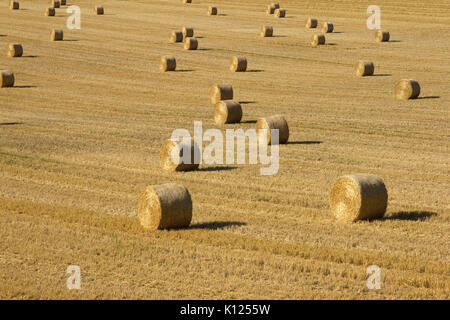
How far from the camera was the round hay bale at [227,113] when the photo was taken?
26.8m

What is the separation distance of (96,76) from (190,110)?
1089 cm

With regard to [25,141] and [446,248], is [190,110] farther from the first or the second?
[446,248]

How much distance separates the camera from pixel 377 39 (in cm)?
5191

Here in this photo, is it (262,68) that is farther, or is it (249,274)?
(262,68)

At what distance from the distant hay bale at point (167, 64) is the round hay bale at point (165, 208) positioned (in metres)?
27.0

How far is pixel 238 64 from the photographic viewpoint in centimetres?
4097

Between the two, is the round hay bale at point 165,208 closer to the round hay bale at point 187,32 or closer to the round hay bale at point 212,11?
the round hay bale at point 187,32

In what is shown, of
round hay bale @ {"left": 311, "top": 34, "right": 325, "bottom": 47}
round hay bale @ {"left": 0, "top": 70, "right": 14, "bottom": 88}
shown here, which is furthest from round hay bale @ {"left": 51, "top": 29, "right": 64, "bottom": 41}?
round hay bale @ {"left": 311, "top": 34, "right": 325, "bottom": 47}

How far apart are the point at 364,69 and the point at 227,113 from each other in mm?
14598

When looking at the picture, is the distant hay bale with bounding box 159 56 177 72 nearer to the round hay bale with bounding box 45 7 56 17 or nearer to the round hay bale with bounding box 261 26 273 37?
the round hay bale with bounding box 261 26 273 37

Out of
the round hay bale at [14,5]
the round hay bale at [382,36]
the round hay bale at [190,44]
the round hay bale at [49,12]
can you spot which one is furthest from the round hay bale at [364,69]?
the round hay bale at [14,5]

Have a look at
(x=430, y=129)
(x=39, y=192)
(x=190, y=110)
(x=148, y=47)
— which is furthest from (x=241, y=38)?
(x=39, y=192)

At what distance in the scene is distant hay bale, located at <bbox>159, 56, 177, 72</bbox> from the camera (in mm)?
40906

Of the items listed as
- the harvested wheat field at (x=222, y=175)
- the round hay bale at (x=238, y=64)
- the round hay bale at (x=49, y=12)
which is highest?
the round hay bale at (x=49, y=12)
